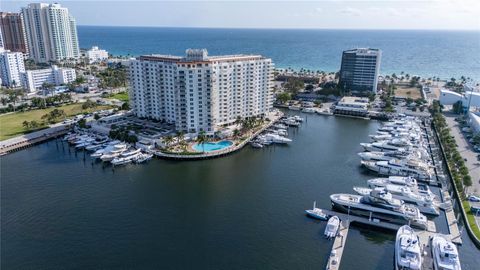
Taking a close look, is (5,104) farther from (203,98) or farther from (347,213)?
(347,213)

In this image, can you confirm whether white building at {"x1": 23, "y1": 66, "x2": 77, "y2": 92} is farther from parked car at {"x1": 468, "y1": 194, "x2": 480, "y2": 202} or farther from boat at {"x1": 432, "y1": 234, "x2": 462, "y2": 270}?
parked car at {"x1": 468, "y1": 194, "x2": 480, "y2": 202}

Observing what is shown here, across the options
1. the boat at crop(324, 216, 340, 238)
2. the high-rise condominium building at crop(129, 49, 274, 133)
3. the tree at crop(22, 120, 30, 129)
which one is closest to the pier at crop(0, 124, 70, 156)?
the tree at crop(22, 120, 30, 129)

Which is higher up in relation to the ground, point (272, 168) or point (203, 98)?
point (203, 98)

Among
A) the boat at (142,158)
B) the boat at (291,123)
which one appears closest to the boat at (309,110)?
the boat at (291,123)

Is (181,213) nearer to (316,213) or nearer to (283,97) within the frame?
(316,213)

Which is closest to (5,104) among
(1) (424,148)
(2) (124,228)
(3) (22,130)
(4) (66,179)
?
(3) (22,130)

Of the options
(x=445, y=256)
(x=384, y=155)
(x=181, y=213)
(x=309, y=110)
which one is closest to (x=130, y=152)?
(x=181, y=213)

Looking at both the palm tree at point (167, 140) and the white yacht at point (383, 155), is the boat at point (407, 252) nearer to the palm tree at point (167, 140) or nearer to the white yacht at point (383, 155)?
the white yacht at point (383, 155)
